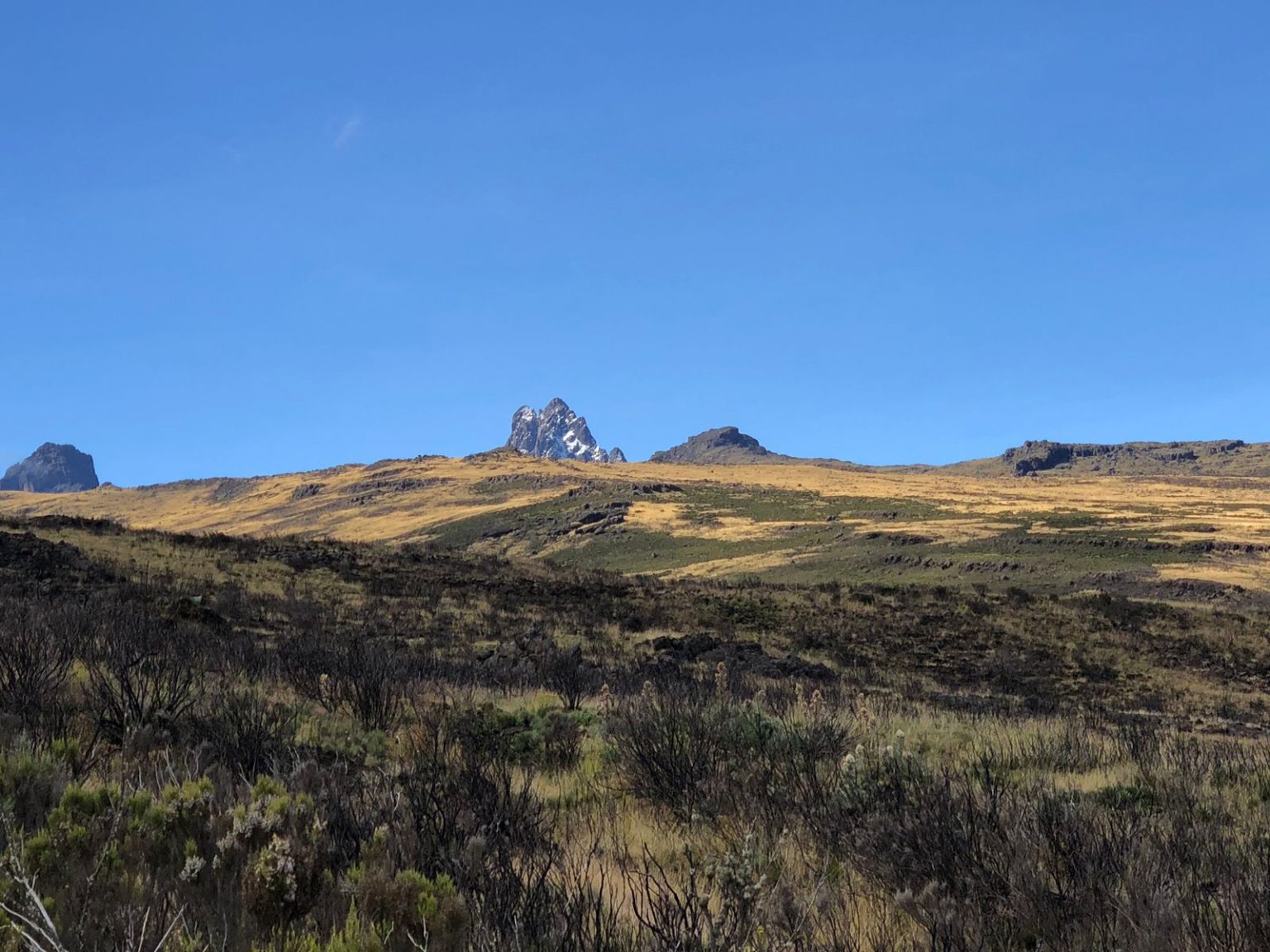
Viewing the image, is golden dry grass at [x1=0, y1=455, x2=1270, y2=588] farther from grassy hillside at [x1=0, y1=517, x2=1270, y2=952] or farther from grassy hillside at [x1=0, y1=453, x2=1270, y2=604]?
grassy hillside at [x1=0, y1=517, x2=1270, y2=952]

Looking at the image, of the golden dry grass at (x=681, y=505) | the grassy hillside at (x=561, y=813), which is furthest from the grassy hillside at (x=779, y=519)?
the grassy hillside at (x=561, y=813)

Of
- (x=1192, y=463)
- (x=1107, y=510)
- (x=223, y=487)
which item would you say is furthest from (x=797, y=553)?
(x=1192, y=463)

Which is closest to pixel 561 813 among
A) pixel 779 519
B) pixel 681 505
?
pixel 779 519

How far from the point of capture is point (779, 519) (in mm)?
82125

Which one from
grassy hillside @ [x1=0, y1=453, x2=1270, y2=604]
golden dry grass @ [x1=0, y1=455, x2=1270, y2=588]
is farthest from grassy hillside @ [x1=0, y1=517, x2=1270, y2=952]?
golden dry grass @ [x1=0, y1=455, x2=1270, y2=588]

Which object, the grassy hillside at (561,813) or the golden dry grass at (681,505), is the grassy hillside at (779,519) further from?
the grassy hillside at (561,813)

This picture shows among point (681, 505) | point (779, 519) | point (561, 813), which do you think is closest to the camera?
point (561, 813)

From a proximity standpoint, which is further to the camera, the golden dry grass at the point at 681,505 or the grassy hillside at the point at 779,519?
the golden dry grass at the point at 681,505

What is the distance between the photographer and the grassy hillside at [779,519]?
53.5 meters

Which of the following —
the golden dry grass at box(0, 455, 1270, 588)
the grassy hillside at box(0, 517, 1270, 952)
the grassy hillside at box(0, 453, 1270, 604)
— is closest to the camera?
the grassy hillside at box(0, 517, 1270, 952)

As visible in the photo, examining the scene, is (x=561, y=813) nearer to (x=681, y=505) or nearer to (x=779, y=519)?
(x=779, y=519)

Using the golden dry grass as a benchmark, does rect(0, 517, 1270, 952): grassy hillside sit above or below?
below

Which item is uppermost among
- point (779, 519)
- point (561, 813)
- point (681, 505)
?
point (681, 505)

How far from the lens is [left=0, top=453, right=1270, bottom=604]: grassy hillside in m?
53.5
